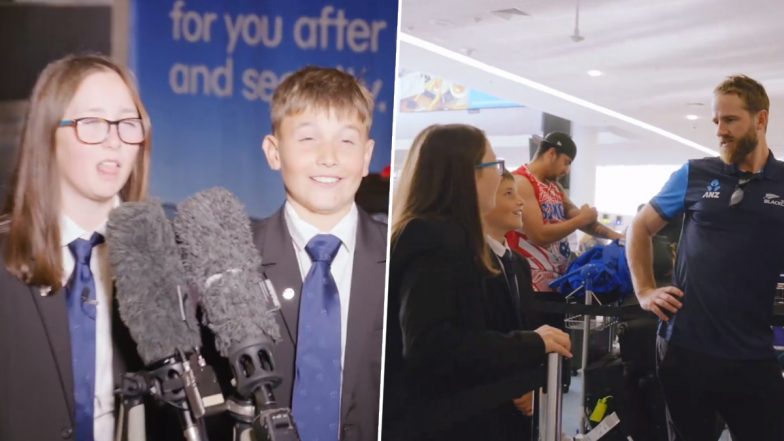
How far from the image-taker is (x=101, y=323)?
278 cm

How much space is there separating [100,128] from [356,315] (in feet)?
3.68

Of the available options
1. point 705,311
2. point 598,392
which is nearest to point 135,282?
point 598,392

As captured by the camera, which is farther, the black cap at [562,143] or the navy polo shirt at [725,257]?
the black cap at [562,143]

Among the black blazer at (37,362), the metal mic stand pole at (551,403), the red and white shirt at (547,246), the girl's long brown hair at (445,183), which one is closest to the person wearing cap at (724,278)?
the red and white shirt at (547,246)

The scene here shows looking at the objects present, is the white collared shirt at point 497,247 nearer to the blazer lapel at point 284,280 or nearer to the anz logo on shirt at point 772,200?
the blazer lapel at point 284,280

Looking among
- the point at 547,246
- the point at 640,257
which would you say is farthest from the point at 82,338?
the point at 640,257

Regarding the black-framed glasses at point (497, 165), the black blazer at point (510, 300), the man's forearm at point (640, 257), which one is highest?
the black-framed glasses at point (497, 165)

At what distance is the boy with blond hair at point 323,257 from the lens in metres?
2.90

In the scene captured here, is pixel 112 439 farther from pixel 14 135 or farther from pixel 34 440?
pixel 14 135

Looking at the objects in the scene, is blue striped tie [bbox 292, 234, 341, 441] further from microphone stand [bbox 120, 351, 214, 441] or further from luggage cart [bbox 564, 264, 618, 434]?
luggage cart [bbox 564, 264, 618, 434]

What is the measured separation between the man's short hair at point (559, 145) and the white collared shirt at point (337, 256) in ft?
2.54

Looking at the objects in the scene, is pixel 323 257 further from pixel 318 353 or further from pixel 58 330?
pixel 58 330

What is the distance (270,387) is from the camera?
7.64 feet

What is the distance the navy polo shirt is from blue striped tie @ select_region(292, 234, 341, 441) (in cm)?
119
